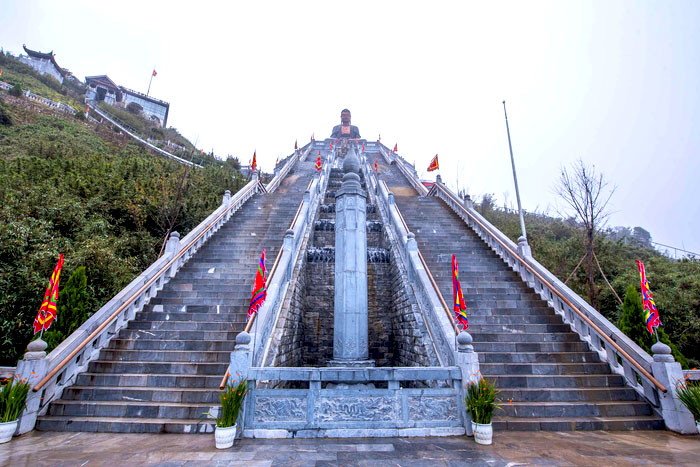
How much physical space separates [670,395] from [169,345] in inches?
411

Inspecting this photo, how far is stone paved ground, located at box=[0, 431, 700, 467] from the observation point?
4383mm

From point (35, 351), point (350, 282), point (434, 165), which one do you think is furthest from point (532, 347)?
point (434, 165)

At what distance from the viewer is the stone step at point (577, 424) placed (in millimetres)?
5895

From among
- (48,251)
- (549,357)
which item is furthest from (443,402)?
(48,251)

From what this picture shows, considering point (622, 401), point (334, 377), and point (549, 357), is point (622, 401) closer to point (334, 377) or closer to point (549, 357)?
point (549, 357)

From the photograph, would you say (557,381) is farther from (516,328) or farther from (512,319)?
(512,319)

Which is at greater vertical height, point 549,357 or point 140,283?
point 140,283

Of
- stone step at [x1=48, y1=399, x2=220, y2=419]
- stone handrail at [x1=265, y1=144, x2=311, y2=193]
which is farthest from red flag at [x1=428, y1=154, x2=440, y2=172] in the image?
stone step at [x1=48, y1=399, x2=220, y2=419]

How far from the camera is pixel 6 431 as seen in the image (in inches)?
201

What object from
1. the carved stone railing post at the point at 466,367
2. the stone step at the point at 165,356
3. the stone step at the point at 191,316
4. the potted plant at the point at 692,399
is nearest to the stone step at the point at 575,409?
the potted plant at the point at 692,399

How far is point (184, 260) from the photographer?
37.2ft

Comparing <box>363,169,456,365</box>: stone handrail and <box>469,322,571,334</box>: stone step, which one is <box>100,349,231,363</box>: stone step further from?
<box>469,322,571,334</box>: stone step

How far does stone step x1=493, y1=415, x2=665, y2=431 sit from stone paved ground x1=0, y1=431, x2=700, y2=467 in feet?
0.85

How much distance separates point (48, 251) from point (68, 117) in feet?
119
